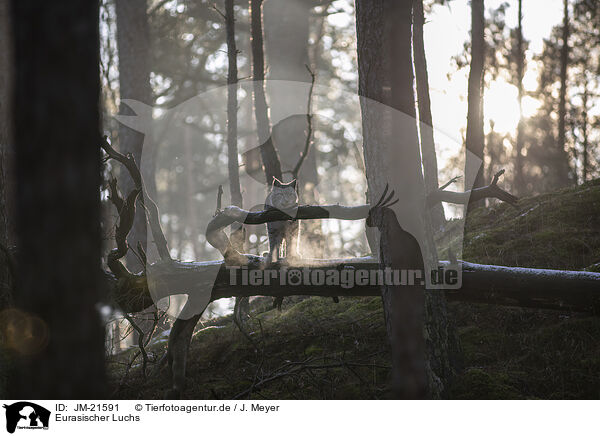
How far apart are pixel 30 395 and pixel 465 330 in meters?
5.13

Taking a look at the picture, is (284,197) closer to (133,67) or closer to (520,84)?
(133,67)

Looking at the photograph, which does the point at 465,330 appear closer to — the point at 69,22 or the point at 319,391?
the point at 319,391

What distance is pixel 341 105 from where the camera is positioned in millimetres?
27297

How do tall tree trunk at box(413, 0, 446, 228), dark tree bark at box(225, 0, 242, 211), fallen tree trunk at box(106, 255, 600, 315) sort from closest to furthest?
1. fallen tree trunk at box(106, 255, 600, 315)
2. tall tree trunk at box(413, 0, 446, 228)
3. dark tree bark at box(225, 0, 242, 211)

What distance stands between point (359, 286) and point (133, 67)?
8833 millimetres

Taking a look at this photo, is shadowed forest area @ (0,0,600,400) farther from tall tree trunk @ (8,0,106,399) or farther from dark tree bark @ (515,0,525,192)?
dark tree bark @ (515,0,525,192)

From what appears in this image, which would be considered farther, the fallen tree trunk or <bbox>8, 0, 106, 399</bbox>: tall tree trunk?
the fallen tree trunk

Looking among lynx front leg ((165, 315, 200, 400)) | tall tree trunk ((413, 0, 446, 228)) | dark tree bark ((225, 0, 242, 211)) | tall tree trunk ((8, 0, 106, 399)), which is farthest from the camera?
dark tree bark ((225, 0, 242, 211))

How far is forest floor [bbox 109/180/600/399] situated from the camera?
557 centimetres

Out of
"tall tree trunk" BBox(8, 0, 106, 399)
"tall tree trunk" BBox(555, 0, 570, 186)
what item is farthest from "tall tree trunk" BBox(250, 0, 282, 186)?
"tall tree trunk" BBox(555, 0, 570, 186)

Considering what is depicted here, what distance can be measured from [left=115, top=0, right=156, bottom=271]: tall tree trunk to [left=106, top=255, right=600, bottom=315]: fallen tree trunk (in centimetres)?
637
